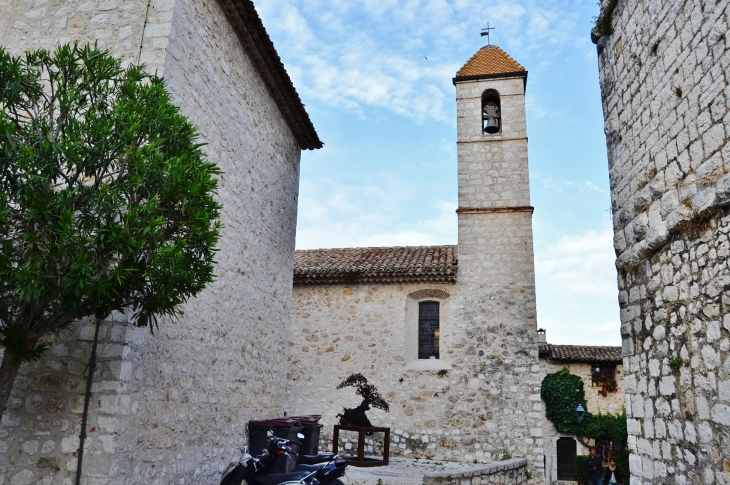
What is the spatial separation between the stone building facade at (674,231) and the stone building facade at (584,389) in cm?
1446

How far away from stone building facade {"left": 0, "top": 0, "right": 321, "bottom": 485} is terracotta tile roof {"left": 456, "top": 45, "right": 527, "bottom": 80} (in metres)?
7.12

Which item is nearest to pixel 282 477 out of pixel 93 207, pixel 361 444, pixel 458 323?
pixel 93 207

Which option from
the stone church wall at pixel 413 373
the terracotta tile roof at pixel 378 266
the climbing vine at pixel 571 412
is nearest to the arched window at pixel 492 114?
the terracotta tile roof at pixel 378 266

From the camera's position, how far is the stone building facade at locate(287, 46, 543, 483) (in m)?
12.3

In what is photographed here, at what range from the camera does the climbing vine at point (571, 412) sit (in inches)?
741

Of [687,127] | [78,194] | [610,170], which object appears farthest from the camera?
[610,170]

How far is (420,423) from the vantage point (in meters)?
12.6

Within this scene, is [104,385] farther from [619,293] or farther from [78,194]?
[619,293]

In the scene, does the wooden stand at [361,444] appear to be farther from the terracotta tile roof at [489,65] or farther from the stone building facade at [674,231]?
the terracotta tile roof at [489,65]

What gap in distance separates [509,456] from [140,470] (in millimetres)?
8935

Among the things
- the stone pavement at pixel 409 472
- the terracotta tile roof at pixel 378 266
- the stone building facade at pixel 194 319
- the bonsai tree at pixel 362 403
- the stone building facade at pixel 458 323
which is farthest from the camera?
the terracotta tile roof at pixel 378 266

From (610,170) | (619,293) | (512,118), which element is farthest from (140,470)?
(512,118)

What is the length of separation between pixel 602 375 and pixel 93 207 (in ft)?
63.5

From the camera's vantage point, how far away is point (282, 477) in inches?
209
